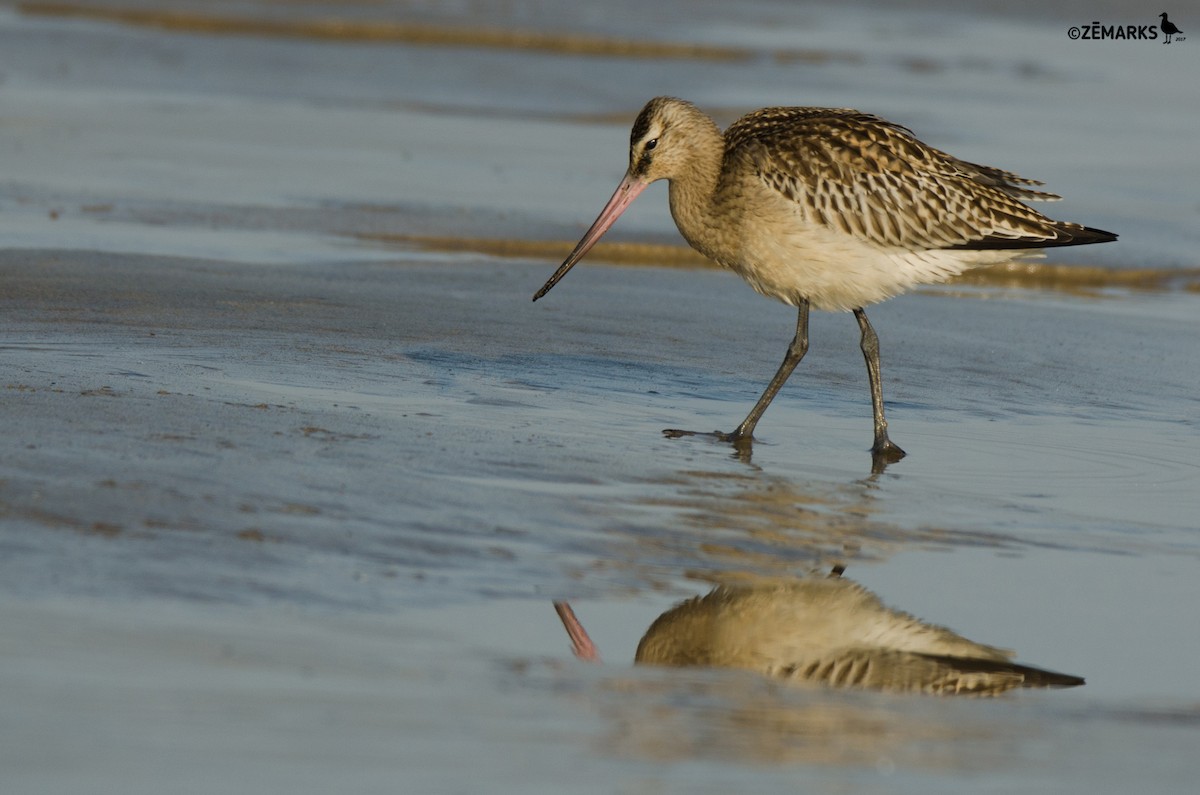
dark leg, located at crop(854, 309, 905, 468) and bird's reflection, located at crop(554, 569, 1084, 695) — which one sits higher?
dark leg, located at crop(854, 309, 905, 468)

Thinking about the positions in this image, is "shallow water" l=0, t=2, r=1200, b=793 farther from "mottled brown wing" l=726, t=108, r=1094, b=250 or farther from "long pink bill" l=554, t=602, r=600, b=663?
"mottled brown wing" l=726, t=108, r=1094, b=250

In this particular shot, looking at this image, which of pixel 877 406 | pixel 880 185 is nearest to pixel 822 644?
pixel 877 406

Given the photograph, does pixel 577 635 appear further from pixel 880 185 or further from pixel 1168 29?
pixel 1168 29

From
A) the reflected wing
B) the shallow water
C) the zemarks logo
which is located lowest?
the reflected wing

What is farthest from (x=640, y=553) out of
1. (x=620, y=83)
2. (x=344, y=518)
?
(x=620, y=83)

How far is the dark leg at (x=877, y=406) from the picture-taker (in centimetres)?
698

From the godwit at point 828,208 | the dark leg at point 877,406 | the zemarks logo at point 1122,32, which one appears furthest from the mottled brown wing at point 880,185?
the zemarks logo at point 1122,32

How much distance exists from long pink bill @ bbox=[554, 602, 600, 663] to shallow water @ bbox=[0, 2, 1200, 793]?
0.06m

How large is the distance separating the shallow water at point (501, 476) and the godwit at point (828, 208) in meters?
0.58

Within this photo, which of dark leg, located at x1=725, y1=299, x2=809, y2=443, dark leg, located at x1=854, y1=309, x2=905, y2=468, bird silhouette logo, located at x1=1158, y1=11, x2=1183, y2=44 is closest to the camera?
dark leg, located at x1=854, y1=309, x2=905, y2=468

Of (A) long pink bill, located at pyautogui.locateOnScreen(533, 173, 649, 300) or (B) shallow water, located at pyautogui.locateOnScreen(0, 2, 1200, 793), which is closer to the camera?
(B) shallow water, located at pyautogui.locateOnScreen(0, 2, 1200, 793)

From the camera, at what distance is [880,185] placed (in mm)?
7602

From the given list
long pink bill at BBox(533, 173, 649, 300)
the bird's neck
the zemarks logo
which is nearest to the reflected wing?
the bird's neck

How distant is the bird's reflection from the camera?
15.2 feet
